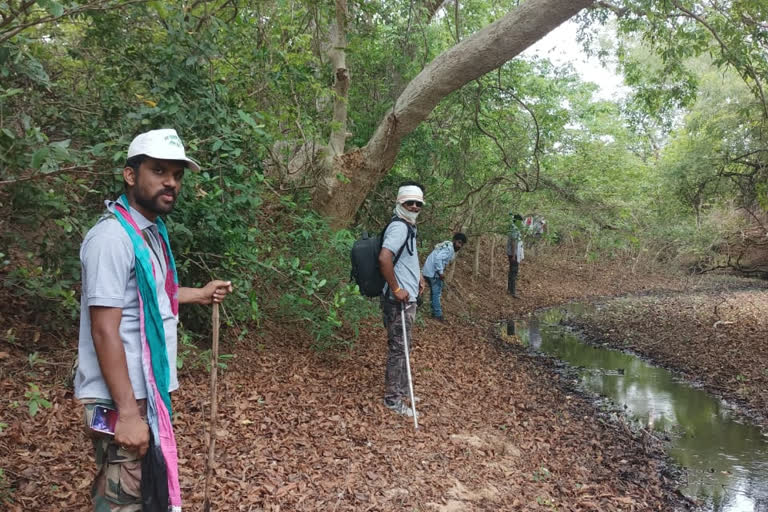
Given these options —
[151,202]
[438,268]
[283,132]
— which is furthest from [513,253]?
[151,202]

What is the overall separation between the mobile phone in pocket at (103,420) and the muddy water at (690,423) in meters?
5.55

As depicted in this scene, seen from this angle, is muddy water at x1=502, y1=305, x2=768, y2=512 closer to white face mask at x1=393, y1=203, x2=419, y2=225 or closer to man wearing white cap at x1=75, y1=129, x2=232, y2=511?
white face mask at x1=393, y1=203, x2=419, y2=225

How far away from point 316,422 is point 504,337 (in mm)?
7683

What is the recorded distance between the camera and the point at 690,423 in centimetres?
760

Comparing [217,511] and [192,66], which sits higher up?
[192,66]

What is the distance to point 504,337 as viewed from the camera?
12133mm

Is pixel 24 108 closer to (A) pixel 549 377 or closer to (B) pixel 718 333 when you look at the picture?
(A) pixel 549 377

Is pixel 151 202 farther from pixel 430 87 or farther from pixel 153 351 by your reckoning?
pixel 430 87

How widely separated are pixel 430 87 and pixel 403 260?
303cm

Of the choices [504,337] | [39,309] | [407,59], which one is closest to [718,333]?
[504,337]

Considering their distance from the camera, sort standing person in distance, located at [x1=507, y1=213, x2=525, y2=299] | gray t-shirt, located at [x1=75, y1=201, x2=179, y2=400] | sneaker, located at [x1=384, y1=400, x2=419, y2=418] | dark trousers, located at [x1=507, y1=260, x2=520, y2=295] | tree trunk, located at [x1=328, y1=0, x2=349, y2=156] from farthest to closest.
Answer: dark trousers, located at [x1=507, y1=260, x2=520, y2=295], standing person in distance, located at [x1=507, y1=213, x2=525, y2=299], tree trunk, located at [x1=328, y1=0, x2=349, y2=156], sneaker, located at [x1=384, y1=400, x2=419, y2=418], gray t-shirt, located at [x1=75, y1=201, x2=179, y2=400]

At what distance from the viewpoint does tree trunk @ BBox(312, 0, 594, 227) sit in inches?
261

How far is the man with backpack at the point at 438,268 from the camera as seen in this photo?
38.8 feet

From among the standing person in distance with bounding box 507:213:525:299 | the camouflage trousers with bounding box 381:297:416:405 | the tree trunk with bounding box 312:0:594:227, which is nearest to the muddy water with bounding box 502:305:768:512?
the camouflage trousers with bounding box 381:297:416:405
